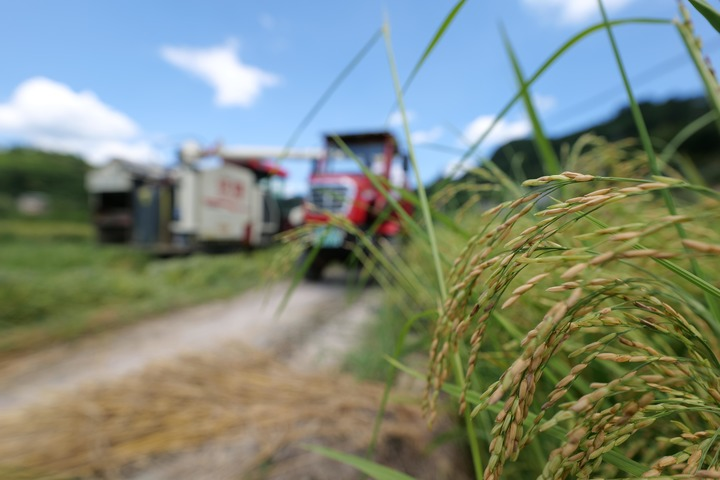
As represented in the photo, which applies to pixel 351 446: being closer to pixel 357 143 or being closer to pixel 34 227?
pixel 357 143

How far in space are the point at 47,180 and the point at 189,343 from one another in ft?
32.1

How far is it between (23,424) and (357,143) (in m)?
5.02

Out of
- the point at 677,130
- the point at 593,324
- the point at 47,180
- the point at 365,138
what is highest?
the point at 677,130

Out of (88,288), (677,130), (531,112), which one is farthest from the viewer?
(677,130)

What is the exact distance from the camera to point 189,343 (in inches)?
87.4

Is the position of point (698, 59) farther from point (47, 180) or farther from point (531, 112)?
point (47, 180)

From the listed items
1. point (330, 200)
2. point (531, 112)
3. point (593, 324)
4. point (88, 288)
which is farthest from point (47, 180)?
point (593, 324)

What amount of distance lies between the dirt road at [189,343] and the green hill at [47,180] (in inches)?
285

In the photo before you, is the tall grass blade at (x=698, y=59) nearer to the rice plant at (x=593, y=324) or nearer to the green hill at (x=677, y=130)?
the rice plant at (x=593, y=324)

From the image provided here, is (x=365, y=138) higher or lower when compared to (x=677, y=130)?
lower

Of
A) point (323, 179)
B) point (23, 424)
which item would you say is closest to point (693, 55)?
point (23, 424)

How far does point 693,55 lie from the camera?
1.44ft

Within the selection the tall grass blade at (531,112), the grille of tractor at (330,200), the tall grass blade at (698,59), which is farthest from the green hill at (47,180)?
the tall grass blade at (698,59)

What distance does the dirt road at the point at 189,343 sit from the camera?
1.63 metres
